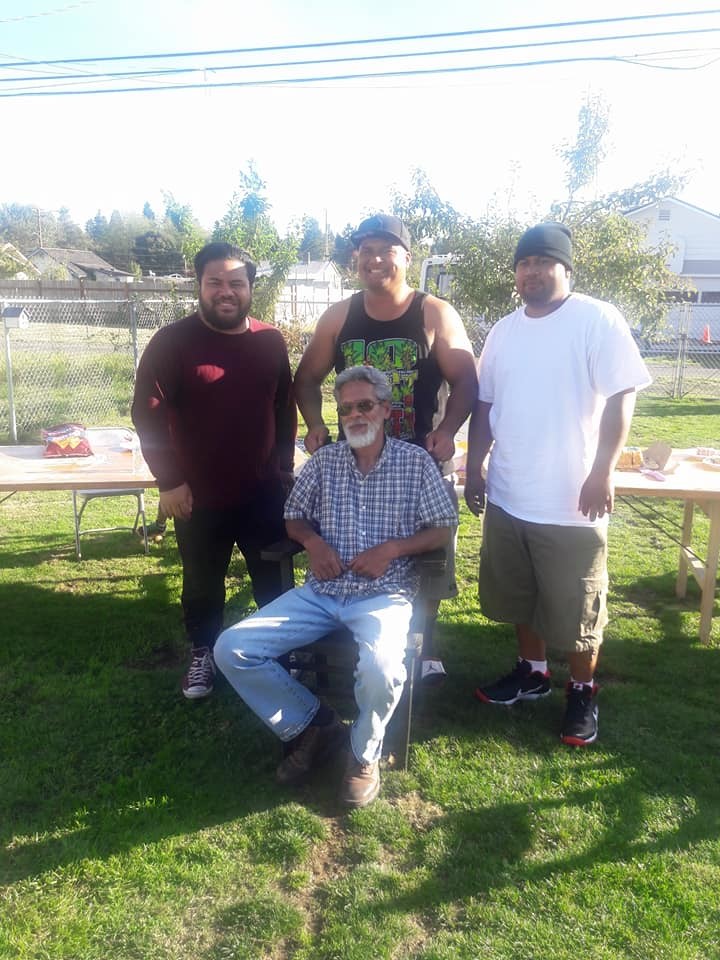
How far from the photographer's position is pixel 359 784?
268 centimetres

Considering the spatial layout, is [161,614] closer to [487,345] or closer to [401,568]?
[401,568]

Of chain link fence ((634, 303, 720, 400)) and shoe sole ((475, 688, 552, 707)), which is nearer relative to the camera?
shoe sole ((475, 688, 552, 707))

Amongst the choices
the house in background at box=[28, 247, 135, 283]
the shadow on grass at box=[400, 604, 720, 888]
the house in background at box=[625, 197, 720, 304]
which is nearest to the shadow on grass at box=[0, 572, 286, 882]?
the shadow on grass at box=[400, 604, 720, 888]

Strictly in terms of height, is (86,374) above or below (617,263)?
below

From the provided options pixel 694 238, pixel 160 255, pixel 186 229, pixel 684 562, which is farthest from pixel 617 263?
pixel 160 255

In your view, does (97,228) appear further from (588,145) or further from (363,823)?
(363,823)

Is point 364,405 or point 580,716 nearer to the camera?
point 364,405

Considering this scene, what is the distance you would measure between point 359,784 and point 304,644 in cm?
56

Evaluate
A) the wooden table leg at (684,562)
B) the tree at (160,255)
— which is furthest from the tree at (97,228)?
the wooden table leg at (684,562)

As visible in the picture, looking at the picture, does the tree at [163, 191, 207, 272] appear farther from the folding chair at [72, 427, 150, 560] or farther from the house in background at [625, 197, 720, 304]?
the house in background at [625, 197, 720, 304]

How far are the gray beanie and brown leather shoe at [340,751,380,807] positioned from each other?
2.07 m

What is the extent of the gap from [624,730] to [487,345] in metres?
1.80

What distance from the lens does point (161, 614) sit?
4.36 meters

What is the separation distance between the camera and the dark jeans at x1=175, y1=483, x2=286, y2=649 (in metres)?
3.33
